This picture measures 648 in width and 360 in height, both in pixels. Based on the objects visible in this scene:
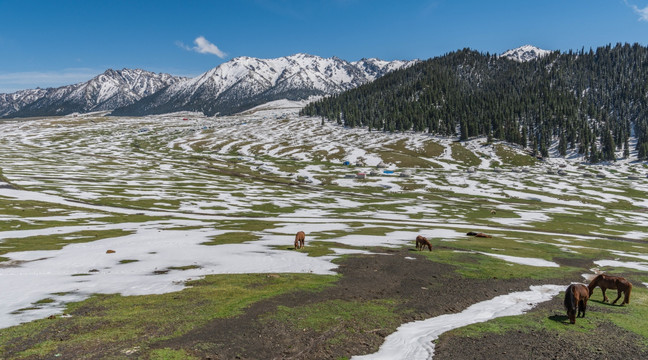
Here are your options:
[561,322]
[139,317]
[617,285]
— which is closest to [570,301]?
[561,322]

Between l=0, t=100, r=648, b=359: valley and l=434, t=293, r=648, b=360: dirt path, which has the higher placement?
l=434, t=293, r=648, b=360: dirt path

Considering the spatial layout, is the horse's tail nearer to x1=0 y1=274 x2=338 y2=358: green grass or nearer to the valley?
the valley

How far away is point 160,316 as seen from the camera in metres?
18.4

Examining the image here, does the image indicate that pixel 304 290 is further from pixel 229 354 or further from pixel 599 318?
pixel 599 318

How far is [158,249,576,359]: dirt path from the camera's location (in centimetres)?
1509

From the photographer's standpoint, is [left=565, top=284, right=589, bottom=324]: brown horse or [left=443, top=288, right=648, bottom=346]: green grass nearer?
[left=443, top=288, right=648, bottom=346]: green grass

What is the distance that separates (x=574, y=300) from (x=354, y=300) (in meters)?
11.9

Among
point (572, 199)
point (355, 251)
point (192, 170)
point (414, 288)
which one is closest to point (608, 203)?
point (572, 199)

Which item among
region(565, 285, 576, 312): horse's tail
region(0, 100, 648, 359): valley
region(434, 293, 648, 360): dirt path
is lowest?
region(0, 100, 648, 359): valley

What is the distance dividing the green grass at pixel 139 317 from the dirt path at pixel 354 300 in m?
1.23

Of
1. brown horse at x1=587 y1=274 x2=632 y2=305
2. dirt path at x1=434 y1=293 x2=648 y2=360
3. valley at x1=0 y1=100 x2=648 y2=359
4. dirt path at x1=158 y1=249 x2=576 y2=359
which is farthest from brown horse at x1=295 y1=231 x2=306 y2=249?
brown horse at x1=587 y1=274 x2=632 y2=305

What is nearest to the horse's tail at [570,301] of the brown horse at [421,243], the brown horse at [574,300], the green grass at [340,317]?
the brown horse at [574,300]

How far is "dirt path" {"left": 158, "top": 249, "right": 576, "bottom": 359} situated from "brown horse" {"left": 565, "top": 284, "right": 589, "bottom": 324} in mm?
3090

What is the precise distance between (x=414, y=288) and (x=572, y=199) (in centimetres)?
12739
